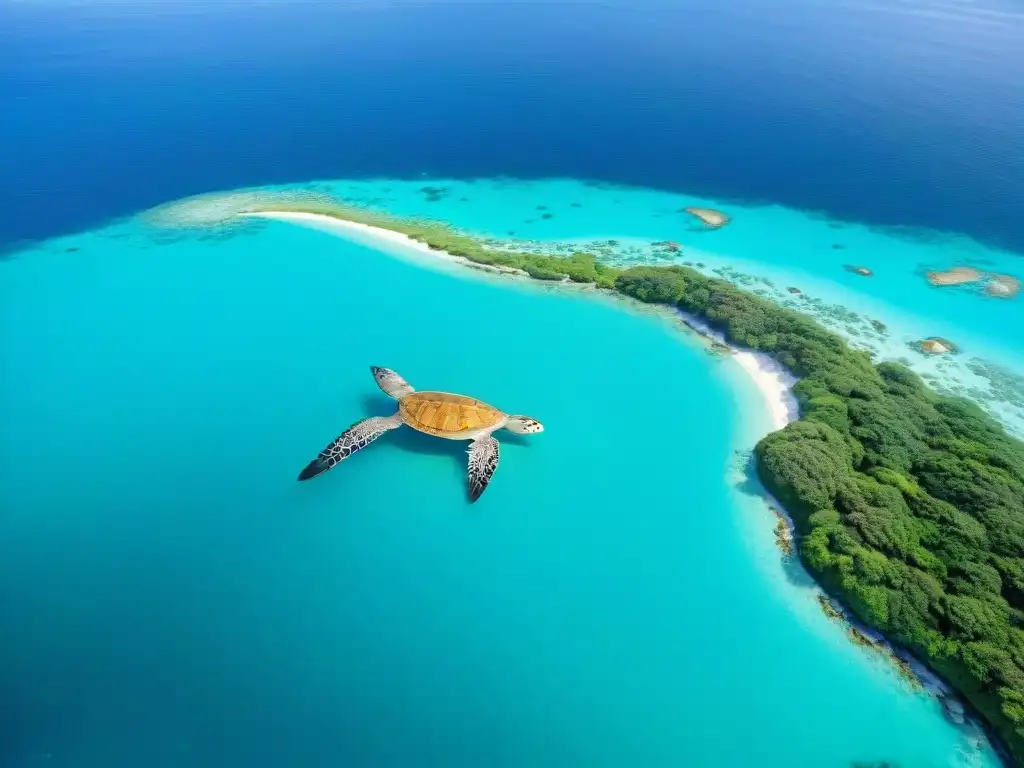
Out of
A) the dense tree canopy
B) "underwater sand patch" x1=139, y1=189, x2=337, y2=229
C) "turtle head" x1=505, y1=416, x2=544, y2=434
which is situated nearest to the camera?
the dense tree canopy

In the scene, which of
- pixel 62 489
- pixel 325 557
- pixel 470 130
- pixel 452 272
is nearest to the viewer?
pixel 325 557

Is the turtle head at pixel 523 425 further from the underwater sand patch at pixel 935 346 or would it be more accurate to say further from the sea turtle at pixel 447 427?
the underwater sand patch at pixel 935 346

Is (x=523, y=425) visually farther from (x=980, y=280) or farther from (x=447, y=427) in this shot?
(x=980, y=280)

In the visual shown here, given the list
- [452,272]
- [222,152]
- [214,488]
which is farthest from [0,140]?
[214,488]

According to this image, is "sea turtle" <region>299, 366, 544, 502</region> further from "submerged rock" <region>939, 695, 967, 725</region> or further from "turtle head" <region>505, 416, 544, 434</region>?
"submerged rock" <region>939, 695, 967, 725</region>

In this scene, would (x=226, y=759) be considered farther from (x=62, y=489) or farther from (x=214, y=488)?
(x=62, y=489)

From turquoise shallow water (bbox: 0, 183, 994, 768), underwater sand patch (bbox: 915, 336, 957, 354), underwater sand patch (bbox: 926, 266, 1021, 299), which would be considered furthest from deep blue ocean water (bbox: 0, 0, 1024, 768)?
underwater sand patch (bbox: 915, 336, 957, 354)

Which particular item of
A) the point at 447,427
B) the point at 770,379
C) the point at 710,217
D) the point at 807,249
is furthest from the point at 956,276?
the point at 447,427
